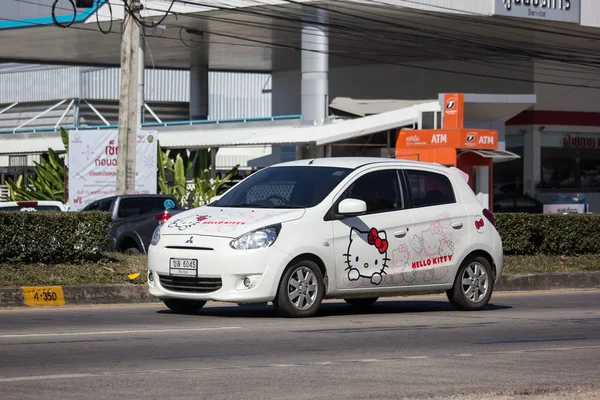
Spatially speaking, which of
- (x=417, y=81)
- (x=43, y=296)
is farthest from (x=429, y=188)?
(x=417, y=81)

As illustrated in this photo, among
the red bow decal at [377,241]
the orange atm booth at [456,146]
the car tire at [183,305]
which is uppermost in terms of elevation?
the orange atm booth at [456,146]

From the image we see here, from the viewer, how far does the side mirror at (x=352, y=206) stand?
12361mm

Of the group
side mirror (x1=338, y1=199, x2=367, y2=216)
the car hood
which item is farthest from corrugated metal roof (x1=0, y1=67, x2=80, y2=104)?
side mirror (x1=338, y1=199, x2=367, y2=216)

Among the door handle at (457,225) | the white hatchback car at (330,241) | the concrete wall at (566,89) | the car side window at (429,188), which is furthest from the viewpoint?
the concrete wall at (566,89)

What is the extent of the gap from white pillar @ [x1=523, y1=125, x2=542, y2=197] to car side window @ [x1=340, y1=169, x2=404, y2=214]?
3703 cm

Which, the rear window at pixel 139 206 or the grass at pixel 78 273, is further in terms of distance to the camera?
the rear window at pixel 139 206

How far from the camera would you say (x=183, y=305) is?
12.9 m

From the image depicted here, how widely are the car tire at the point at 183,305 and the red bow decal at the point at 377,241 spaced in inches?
80.7

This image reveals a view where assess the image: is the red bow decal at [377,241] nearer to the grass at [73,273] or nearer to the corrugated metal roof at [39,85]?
the grass at [73,273]

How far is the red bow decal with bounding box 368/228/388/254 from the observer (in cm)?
1277

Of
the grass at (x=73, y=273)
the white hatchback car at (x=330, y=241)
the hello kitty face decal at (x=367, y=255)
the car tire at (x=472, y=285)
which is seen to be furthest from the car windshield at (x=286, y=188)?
the grass at (x=73, y=273)

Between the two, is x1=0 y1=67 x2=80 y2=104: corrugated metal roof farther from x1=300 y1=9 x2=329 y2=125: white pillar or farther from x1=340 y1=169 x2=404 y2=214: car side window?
x1=340 y1=169 x2=404 y2=214: car side window

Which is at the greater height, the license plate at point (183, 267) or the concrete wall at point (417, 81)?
the concrete wall at point (417, 81)

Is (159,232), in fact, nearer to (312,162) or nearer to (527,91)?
(312,162)
